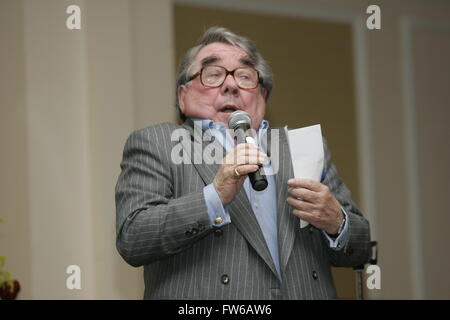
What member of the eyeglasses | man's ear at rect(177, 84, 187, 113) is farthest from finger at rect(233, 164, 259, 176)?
man's ear at rect(177, 84, 187, 113)

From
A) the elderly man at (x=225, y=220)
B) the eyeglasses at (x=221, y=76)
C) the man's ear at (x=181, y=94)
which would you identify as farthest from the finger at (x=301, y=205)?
the man's ear at (x=181, y=94)

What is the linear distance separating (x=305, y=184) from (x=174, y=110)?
1815mm

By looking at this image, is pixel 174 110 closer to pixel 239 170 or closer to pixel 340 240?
pixel 340 240

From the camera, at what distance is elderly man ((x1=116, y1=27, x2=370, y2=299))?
1.79 metres

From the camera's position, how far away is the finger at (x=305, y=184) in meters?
1.86

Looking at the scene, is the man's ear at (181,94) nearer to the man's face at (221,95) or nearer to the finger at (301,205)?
the man's face at (221,95)

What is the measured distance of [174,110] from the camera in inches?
141

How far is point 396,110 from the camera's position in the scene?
4309mm

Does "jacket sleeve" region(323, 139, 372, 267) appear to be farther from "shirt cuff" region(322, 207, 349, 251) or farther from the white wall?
the white wall

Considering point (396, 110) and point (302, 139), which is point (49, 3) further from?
point (396, 110)

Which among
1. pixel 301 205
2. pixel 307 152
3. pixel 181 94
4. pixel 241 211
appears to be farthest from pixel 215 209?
pixel 181 94

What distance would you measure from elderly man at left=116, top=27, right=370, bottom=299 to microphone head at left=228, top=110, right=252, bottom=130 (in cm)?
8

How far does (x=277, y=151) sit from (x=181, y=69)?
48 centimetres
